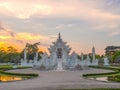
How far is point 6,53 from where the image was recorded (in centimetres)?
10150

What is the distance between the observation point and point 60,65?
170 ft

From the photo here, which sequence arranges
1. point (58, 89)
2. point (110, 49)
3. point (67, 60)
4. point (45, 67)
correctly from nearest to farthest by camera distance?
point (58, 89)
point (45, 67)
point (67, 60)
point (110, 49)

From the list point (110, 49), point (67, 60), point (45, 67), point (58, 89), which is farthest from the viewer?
point (110, 49)

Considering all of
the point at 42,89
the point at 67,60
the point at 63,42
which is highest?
the point at 63,42

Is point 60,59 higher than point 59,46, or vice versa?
point 59,46

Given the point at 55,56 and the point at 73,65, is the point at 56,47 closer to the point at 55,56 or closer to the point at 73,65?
the point at 55,56

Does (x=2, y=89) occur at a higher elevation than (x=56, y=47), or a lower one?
lower

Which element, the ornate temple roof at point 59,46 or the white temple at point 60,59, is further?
the ornate temple roof at point 59,46

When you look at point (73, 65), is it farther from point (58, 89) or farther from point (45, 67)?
point (58, 89)

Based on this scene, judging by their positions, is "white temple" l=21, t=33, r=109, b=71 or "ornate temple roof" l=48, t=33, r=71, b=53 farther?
"ornate temple roof" l=48, t=33, r=71, b=53

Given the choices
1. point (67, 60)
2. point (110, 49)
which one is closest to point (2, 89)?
point (67, 60)

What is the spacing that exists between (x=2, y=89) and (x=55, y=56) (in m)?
36.3

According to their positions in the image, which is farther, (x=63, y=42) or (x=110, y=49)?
(x=110, y=49)

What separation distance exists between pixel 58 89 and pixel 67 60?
3580 centimetres
